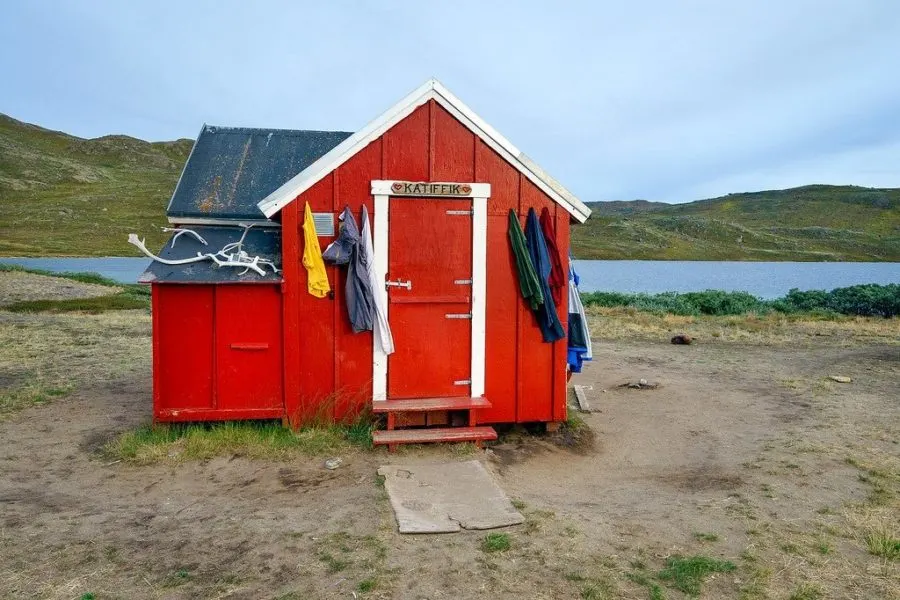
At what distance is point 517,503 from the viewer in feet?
19.5

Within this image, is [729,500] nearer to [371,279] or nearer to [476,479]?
[476,479]

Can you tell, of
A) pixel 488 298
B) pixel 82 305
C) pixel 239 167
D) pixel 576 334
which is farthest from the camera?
pixel 82 305

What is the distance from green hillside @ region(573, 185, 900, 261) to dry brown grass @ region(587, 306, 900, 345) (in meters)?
68.8

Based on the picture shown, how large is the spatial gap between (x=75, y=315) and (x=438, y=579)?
2219cm

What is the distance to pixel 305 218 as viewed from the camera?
7723 mm

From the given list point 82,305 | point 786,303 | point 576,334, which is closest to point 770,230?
point 786,303

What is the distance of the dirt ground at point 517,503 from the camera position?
445 cm

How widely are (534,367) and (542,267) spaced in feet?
4.40

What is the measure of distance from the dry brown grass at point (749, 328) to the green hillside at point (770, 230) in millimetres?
68838

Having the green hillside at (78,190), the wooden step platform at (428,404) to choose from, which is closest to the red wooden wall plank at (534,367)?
the wooden step platform at (428,404)

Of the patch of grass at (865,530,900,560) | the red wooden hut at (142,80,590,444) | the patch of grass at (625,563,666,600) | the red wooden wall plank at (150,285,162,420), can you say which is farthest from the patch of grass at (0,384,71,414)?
the patch of grass at (865,530,900,560)

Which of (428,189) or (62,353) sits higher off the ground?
(428,189)

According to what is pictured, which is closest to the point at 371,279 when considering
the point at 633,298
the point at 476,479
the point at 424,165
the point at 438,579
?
the point at 424,165

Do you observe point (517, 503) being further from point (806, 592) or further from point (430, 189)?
point (430, 189)
